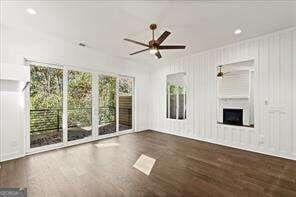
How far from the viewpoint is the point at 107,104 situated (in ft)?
20.2

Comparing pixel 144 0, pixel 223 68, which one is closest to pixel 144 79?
pixel 223 68

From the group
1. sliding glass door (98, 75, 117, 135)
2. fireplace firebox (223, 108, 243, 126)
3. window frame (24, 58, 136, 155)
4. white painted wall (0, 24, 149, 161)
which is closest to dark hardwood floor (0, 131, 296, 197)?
window frame (24, 58, 136, 155)

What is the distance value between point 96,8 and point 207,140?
15.3 ft

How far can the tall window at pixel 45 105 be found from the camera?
4.50 meters

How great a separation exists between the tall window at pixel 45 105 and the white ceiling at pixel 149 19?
110 centimetres

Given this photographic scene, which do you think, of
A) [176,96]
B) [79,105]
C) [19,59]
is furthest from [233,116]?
[19,59]

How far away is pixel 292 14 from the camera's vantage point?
10.8ft

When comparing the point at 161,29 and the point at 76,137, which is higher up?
the point at 161,29

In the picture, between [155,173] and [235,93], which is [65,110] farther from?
[235,93]

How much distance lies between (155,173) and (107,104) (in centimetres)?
359

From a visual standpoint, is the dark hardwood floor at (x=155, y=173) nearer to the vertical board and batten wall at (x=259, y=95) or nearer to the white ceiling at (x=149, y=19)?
the vertical board and batten wall at (x=259, y=95)

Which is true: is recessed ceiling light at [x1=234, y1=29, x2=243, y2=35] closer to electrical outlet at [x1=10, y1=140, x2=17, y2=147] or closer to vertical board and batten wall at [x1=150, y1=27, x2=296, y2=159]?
vertical board and batten wall at [x1=150, y1=27, x2=296, y2=159]

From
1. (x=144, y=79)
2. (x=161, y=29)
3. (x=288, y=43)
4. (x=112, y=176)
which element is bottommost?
(x=112, y=176)

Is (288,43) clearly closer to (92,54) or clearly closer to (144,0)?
(144,0)
